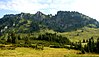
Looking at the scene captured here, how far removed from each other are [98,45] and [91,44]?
50.4 feet

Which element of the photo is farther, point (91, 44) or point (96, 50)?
point (91, 44)

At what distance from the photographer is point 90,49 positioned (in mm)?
172125

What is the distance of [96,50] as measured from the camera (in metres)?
170

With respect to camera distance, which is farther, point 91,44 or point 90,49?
point 91,44

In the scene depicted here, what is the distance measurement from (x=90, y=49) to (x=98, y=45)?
7908mm

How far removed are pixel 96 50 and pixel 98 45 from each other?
469cm

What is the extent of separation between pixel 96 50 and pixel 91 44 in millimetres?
14233

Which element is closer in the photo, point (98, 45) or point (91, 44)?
point (98, 45)

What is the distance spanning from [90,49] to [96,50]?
5137 millimetres

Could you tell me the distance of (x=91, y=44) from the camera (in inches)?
7215
